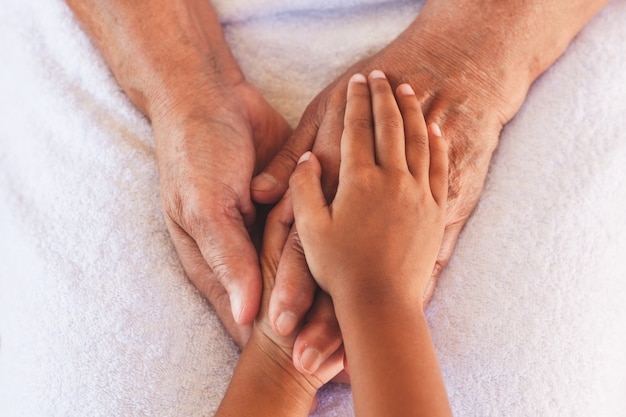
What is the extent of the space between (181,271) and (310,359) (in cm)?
29

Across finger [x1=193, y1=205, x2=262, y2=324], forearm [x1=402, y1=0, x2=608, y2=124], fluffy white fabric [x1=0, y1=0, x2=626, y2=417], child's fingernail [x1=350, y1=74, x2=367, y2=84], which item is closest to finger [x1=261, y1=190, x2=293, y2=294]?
finger [x1=193, y1=205, x2=262, y2=324]

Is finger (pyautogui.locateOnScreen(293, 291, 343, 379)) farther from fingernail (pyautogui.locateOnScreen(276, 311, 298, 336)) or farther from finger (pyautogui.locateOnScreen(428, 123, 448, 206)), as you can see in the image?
finger (pyautogui.locateOnScreen(428, 123, 448, 206))

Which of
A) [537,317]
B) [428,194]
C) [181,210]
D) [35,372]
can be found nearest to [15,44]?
[181,210]

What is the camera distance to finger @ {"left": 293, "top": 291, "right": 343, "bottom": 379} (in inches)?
34.5

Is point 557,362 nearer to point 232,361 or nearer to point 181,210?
point 232,361

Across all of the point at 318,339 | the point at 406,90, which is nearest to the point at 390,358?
the point at 318,339

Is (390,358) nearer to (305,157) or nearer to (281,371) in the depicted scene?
(281,371)

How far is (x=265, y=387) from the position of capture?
35.4 inches

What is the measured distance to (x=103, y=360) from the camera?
918mm

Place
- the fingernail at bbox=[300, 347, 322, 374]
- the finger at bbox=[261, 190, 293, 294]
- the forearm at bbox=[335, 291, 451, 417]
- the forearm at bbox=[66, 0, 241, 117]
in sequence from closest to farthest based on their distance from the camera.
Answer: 1. the forearm at bbox=[335, 291, 451, 417]
2. the fingernail at bbox=[300, 347, 322, 374]
3. the finger at bbox=[261, 190, 293, 294]
4. the forearm at bbox=[66, 0, 241, 117]

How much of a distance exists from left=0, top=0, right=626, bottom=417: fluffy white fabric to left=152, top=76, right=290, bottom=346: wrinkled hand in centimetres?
4

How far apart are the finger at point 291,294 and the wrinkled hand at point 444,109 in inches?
5.7

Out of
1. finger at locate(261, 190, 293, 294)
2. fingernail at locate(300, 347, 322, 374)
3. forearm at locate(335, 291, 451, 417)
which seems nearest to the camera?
forearm at locate(335, 291, 451, 417)

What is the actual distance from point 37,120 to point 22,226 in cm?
22
